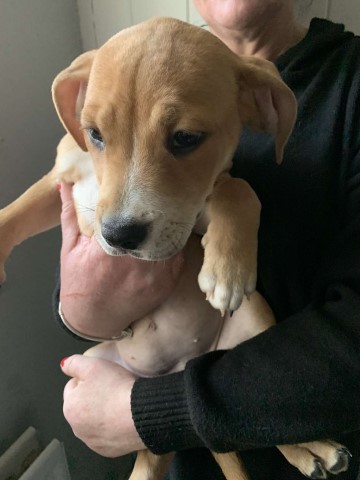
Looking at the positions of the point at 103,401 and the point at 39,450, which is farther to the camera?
the point at 39,450

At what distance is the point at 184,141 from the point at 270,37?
1.86 ft

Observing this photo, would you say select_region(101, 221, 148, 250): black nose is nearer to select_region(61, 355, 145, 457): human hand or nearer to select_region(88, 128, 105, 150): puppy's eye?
select_region(88, 128, 105, 150): puppy's eye

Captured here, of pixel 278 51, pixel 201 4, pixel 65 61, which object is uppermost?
pixel 201 4

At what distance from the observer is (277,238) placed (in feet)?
3.96

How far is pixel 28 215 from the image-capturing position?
1.33 m

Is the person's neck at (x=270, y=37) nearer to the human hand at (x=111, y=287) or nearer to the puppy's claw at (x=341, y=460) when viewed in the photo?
the human hand at (x=111, y=287)

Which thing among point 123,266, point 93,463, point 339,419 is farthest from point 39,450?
point 339,419

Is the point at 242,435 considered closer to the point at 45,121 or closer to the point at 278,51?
the point at 278,51

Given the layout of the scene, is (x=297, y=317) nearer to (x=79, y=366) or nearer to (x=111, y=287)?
(x=111, y=287)

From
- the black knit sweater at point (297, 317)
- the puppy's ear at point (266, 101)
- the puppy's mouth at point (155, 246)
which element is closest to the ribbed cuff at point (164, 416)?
the black knit sweater at point (297, 317)

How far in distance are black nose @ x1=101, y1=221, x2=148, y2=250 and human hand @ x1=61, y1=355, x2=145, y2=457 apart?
39 centimetres

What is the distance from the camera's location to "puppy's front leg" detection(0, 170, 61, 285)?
4.24 feet

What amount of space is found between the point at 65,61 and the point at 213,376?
4.43ft

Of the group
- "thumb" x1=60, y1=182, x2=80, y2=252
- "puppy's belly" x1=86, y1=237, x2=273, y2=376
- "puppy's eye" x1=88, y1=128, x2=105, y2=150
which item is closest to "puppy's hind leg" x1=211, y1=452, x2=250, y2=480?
"puppy's belly" x1=86, y1=237, x2=273, y2=376
